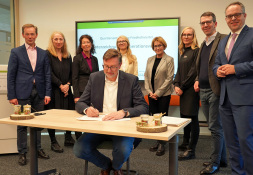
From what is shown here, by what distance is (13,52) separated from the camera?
10.9 ft

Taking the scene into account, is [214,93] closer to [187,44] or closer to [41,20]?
[187,44]

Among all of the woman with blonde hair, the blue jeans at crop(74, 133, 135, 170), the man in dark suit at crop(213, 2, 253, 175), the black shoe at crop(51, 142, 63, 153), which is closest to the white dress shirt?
the blue jeans at crop(74, 133, 135, 170)

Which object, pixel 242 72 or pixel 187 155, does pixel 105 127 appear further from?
pixel 187 155

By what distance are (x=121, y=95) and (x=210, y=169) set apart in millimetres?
1295

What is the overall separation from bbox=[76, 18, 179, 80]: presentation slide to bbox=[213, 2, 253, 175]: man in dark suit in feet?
6.97

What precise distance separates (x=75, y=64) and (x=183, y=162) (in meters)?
1.91

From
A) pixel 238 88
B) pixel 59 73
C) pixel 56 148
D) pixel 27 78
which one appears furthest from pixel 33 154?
pixel 238 88

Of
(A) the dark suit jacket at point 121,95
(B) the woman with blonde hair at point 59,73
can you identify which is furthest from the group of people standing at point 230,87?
(B) the woman with blonde hair at point 59,73

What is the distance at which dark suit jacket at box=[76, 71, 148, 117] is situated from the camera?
2.48 m

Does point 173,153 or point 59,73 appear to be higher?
point 59,73

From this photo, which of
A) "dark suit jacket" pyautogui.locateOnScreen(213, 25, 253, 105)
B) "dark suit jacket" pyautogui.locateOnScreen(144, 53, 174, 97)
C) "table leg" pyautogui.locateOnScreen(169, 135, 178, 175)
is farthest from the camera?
"dark suit jacket" pyautogui.locateOnScreen(144, 53, 174, 97)

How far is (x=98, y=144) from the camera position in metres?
2.43

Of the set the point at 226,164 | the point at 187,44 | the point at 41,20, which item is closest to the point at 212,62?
the point at 187,44

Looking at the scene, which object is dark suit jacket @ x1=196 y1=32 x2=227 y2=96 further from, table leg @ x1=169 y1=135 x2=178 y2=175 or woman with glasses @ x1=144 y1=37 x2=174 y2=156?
table leg @ x1=169 y1=135 x2=178 y2=175
